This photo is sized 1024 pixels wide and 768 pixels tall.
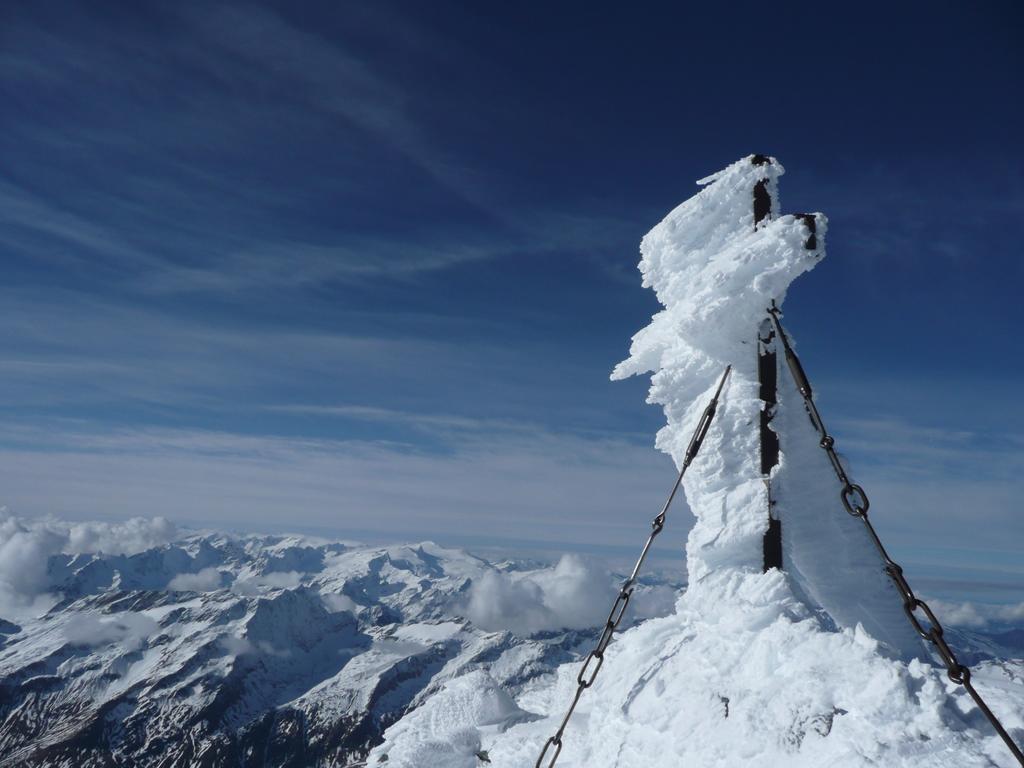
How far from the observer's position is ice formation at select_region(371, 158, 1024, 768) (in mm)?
7262

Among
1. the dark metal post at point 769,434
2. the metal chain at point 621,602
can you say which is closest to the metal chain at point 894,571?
the dark metal post at point 769,434

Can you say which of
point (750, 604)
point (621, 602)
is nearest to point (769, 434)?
point (750, 604)

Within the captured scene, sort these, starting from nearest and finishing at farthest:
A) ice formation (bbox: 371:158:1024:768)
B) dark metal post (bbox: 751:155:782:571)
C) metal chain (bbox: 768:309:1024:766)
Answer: metal chain (bbox: 768:309:1024:766)
ice formation (bbox: 371:158:1024:768)
dark metal post (bbox: 751:155:782:571)

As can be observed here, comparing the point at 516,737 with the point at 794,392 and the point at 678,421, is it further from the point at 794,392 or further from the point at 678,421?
the point at 794,392

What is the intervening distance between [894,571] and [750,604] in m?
2.25

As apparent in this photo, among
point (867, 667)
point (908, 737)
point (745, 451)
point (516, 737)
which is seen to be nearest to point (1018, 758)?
point (908, 737)

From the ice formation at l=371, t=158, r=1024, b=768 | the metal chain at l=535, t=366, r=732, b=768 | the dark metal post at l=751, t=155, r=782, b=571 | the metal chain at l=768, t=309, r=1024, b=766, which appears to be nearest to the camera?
the metal chain at l=768, t=309, r=1024, b=766

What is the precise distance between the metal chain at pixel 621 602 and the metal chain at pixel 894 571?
112 cm

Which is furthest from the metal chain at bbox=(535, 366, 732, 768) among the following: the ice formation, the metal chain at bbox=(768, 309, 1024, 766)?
the metal chain at bbox=(768, 309, 1024, 766)

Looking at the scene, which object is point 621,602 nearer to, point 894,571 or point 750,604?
point 750,604

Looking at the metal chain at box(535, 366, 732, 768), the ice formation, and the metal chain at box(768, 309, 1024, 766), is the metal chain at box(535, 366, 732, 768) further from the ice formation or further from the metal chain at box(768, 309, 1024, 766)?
the metal chain at box(768, 309, 1024, 766)

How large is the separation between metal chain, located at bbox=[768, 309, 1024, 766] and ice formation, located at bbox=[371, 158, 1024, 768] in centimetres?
44

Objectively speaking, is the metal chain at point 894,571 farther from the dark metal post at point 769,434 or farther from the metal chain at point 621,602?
the metal chain at point 621,602

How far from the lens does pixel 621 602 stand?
8.84 meters
